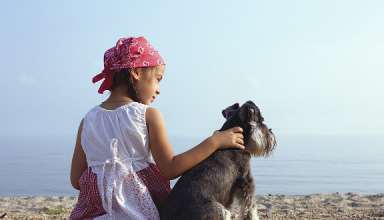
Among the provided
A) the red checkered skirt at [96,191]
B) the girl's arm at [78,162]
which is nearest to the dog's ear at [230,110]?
the red checkered skirt at [96,191]

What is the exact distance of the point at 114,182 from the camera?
6.26 meters

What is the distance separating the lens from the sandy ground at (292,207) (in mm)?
12250

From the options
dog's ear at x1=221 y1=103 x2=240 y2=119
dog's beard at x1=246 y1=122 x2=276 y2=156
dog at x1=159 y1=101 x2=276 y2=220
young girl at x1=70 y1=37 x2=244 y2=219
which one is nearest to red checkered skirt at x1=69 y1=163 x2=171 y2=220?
young girl at x1=70 y1=37 x2=244 y2=219

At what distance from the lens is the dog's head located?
7145 millimetres

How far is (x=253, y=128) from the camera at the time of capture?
7195 millimetres

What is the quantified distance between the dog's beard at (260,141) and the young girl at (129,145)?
1.36 ft

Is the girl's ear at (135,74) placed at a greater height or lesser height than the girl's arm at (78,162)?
greater

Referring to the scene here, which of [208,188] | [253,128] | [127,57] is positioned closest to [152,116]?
[127,57]

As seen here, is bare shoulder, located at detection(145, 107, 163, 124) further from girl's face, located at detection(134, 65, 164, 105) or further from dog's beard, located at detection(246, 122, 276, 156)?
dog's beard, located at detection(246, 122, 276, 156)

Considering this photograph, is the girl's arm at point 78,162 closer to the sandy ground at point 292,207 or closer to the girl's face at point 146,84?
the girl's face at point 146,84

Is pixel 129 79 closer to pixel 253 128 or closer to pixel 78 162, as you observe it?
pixel 78 162

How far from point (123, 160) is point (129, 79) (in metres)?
0.83

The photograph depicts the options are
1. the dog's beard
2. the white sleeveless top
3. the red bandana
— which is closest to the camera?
the white sleeveless top

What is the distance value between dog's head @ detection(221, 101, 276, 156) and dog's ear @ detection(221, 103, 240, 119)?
4cm
